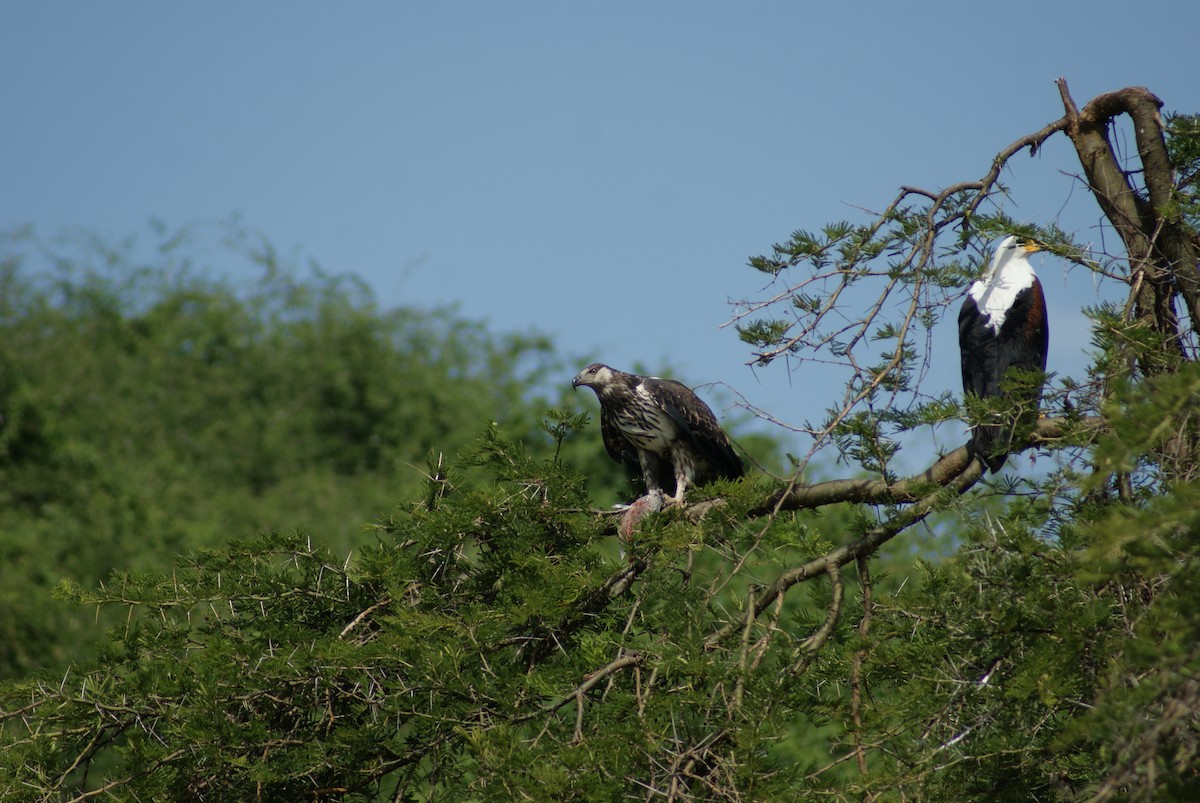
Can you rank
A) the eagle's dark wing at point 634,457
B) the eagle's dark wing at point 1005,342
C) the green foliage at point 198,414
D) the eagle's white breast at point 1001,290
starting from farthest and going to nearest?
1. the green foliage at point 198,414
2. the eagle's dark wing at point 634,457
3. the eagle's white breast at point 1001,290
4. the eagle's dark wing at point 1005,342

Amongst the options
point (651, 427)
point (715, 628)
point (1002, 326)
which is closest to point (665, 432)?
point (651, 427)

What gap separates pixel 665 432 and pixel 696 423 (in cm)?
16

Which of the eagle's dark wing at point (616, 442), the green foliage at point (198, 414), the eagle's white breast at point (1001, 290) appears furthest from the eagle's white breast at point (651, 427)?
the green foliage at point (198, 414)

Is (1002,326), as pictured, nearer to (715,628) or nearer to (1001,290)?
(1001,290)

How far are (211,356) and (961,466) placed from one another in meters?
20.9

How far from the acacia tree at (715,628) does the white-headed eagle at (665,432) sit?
1.51 meters

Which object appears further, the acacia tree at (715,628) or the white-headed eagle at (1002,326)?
the white-headed eagle at (1002,326)

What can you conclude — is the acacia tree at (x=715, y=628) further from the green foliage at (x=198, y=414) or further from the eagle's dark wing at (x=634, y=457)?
the green foliage at (x=198, y=414)

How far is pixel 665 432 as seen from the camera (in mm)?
6027

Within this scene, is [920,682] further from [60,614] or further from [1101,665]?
[60,614]

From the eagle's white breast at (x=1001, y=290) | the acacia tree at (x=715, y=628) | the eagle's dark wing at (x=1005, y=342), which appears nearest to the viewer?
the acacia tree at (x=715, y=628)

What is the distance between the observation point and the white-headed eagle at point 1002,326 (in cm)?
514

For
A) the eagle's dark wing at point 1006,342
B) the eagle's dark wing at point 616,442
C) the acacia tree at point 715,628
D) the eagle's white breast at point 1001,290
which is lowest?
the acacia tree at point 715,628

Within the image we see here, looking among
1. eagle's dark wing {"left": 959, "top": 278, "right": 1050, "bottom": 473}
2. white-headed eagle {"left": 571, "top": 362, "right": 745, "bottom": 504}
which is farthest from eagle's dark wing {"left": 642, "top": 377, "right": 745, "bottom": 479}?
eagle's dark wing {"left": 959, "top": 278, "right": 1050, "bottom": 473}
